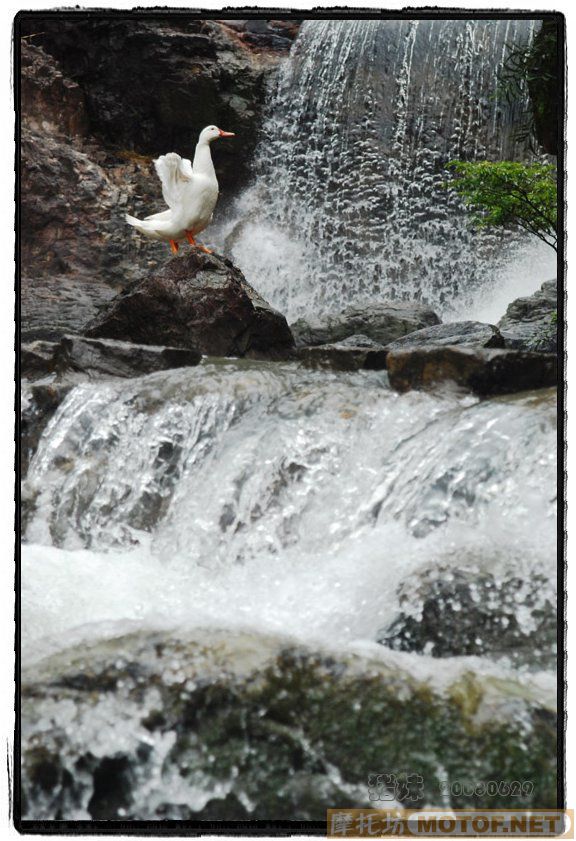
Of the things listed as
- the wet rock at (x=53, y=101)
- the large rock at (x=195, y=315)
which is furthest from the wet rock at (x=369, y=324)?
the wet rock at (x=53, y=101)

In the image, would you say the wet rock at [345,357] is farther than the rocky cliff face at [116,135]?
No

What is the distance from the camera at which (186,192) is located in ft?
12.2

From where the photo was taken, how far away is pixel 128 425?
324 centimetres

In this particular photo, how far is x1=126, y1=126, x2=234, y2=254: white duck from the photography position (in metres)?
3.70

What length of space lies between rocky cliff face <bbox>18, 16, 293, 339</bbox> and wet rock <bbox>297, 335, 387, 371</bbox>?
2.71 feet

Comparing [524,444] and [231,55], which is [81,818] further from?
[231,55]

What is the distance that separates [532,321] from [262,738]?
2.07m

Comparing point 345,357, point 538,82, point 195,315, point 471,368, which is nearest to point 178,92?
point 195,315

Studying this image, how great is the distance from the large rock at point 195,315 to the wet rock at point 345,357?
0.59 feet

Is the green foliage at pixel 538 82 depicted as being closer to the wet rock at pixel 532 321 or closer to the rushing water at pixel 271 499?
the wet rock at pixel 532 321

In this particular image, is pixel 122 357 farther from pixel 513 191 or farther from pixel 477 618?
pixel 477 618

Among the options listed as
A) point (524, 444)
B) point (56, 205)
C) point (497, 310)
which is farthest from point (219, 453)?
point (497, 310)

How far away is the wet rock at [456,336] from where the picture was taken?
358cm

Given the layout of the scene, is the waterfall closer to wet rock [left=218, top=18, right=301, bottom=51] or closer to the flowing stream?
wet rock [left=218, top=18, right=301, bottom=51]
